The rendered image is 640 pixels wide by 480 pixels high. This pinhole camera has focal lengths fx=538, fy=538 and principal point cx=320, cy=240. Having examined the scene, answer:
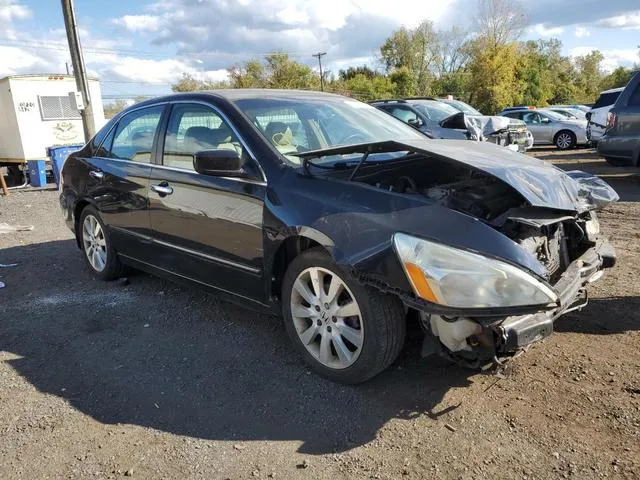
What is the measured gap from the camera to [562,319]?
392 centimetres

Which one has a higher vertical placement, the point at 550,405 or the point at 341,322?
the point at 341,322

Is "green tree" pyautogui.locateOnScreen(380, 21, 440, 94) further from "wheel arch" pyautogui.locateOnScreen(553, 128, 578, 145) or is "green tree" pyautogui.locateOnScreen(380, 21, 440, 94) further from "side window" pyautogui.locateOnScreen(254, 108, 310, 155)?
"side window" pyautogui.locateOnScreen(254, 108, 310, 155)

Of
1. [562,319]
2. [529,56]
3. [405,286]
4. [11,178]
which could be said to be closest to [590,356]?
[562,319]

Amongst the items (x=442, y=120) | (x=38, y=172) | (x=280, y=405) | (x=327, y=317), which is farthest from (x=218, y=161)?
(x=38, y=172)

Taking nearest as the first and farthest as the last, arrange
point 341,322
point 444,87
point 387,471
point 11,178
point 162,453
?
point 387,471 → point 162,453 → point 341,322 → point 11,178 → point 444,87

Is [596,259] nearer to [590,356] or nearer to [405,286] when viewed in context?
[590,356]

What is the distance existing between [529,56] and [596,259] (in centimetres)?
4731

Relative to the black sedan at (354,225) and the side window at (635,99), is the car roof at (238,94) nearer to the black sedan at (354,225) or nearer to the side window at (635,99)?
the black sedan at (354,225)

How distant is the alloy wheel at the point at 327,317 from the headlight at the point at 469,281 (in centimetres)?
53

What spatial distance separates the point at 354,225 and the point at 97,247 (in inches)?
134

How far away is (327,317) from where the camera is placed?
316 cm

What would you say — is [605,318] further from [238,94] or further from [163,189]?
[163,189]

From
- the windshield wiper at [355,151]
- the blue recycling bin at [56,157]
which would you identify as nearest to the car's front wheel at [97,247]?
the windshield wiper at [355,151]

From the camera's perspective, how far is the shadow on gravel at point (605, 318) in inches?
147
